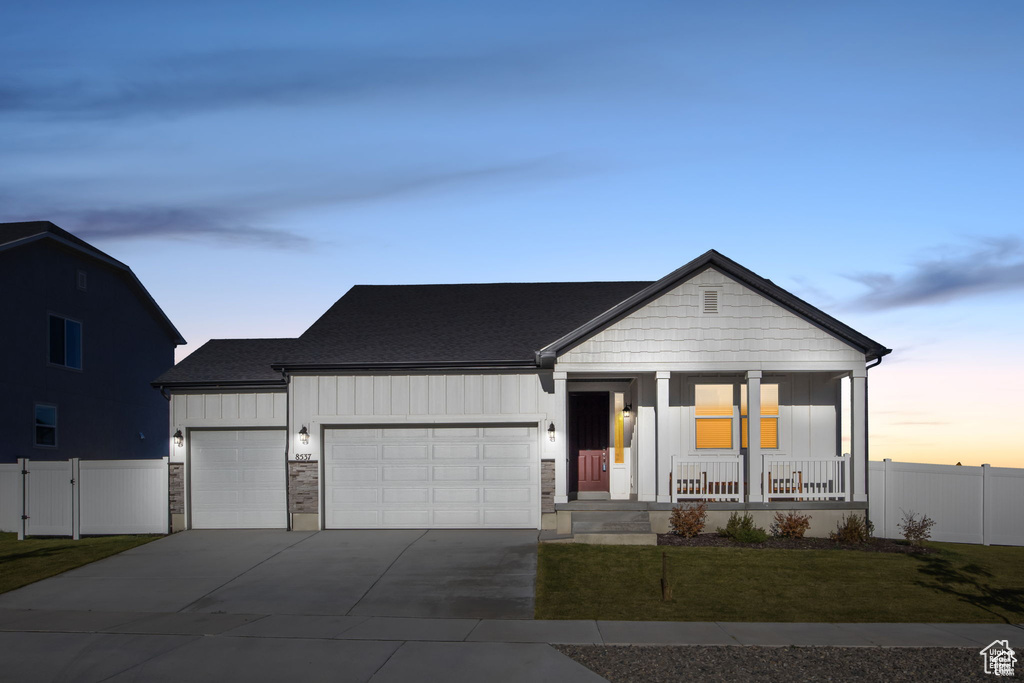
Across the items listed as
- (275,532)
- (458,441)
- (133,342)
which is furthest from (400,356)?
(133,342)

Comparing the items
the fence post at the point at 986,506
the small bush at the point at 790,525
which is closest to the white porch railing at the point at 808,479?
the small bush at the point at 790,525

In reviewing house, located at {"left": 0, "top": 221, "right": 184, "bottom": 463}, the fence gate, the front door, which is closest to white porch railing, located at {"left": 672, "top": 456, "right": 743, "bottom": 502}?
the front door

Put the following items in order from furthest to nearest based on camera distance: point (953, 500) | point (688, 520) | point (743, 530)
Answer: point (953, 500) < point (688, 520) < point (743, 530)

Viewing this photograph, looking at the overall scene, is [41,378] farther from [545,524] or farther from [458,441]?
[545,524]

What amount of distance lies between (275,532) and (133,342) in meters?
13.5

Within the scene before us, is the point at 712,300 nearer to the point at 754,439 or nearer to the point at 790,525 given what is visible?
the point at 754,439

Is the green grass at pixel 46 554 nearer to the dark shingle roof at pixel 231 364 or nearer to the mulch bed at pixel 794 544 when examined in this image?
the dark shingle roof at pixel 231 364

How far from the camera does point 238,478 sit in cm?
2048

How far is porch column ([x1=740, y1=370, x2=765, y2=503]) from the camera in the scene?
18.8 m

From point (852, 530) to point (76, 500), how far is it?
16.6 m

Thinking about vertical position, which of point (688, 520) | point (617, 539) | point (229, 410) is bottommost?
point (617, 539)

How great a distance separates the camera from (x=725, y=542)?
17.9 meters

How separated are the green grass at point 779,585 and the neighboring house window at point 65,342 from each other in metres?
16.5

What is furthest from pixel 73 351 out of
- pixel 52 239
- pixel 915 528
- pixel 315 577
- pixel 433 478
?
pixel 915 528
